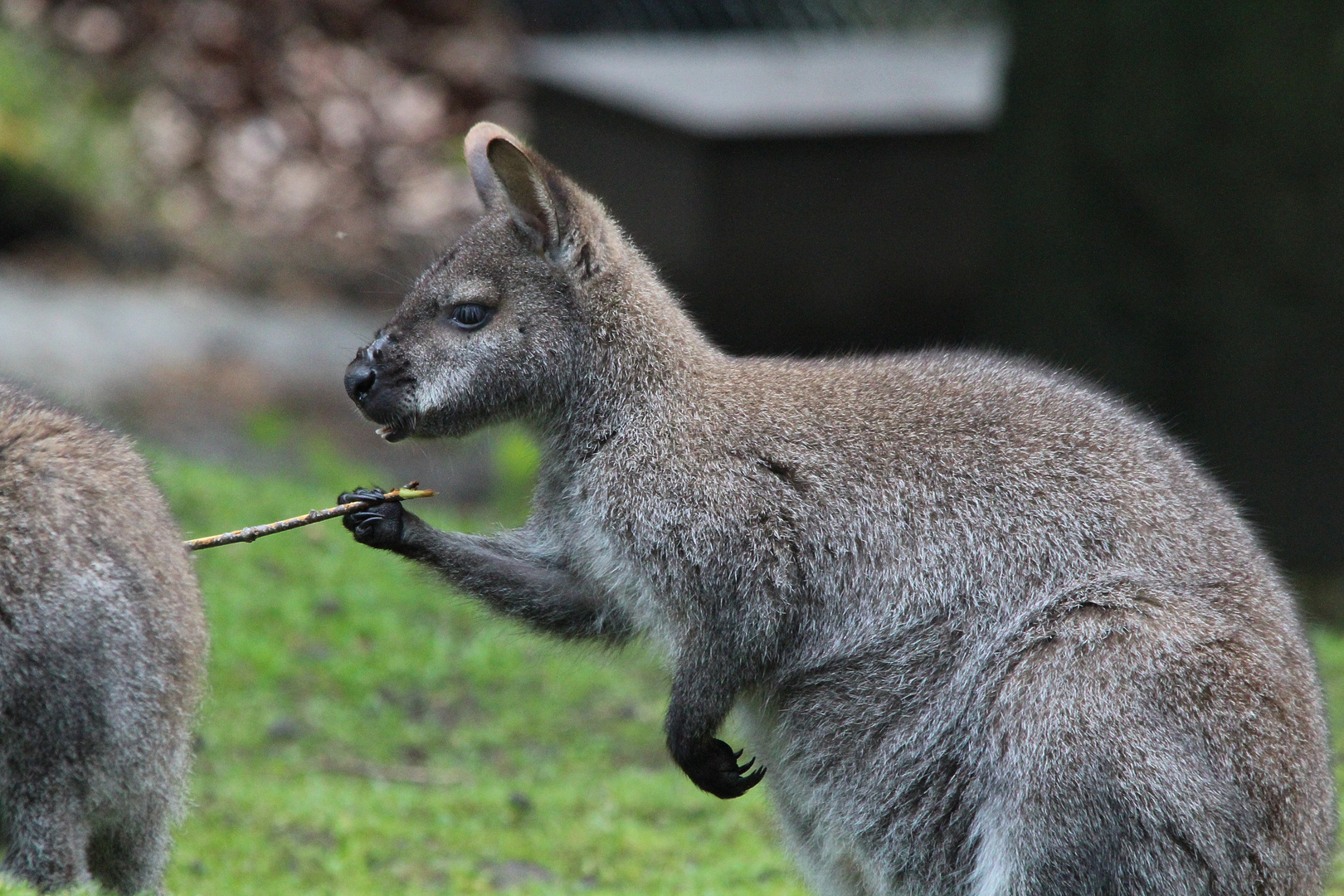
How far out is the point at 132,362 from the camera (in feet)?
39.3

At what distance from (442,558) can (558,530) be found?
0.34 m

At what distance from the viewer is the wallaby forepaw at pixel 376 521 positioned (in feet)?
15.6

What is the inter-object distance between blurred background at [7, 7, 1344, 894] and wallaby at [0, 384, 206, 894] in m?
1.03

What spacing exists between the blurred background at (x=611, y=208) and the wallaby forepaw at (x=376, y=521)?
32cm

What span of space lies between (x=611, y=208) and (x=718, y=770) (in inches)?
287

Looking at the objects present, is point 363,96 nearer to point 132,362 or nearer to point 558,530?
point 132,362

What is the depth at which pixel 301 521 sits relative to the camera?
4676 mm

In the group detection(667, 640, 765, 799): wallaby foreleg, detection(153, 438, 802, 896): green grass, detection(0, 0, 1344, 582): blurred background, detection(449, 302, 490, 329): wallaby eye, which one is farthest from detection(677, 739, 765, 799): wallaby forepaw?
detection(0, 0, 1344, 582): blurred background

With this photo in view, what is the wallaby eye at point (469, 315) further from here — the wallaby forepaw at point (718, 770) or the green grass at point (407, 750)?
the wallaby forepaw at point (718, 770)

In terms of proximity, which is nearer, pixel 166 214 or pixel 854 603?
pixel 854 603

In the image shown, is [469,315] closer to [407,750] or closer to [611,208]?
[407,750]

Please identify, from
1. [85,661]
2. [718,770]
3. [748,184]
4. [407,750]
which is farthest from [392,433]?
[748,184]

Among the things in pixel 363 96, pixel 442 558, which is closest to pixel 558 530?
pixel 442 558

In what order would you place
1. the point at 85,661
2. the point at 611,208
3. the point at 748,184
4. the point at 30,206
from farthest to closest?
the point at 748,184, the point at 30,206, the point at 611,208, the point at 85,661
